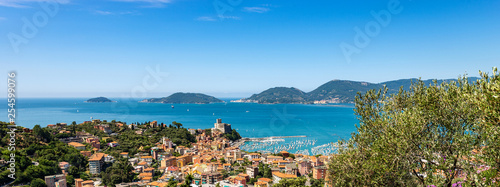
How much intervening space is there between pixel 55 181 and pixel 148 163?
9.98 m

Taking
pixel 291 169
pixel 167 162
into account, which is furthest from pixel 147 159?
pixel 291 169

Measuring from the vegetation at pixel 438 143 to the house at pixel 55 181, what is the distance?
19785mm

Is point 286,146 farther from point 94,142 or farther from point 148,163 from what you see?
point 94,142

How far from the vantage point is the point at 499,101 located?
3.44 metres

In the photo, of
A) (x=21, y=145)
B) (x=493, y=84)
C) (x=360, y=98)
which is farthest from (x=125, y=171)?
(x=493, y=84)

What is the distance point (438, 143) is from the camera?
467 centimetres

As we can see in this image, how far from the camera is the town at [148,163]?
66.4ft

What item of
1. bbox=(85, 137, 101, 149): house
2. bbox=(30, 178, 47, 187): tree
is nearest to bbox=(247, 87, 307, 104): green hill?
bbox=(85, 137, 101, 149): house

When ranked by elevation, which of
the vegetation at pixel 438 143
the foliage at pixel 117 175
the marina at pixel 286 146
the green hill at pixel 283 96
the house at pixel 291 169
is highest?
the green hill at pixel 283 96

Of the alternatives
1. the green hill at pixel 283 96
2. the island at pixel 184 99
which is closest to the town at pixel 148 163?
the green hill at pixel 283 96

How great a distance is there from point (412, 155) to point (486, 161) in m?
1.21

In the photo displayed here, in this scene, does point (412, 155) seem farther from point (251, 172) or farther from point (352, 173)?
point (251, 172)

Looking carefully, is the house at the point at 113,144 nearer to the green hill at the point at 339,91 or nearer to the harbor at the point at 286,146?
the harbor at the point at 286,146

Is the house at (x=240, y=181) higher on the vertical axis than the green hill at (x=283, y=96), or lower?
lower
